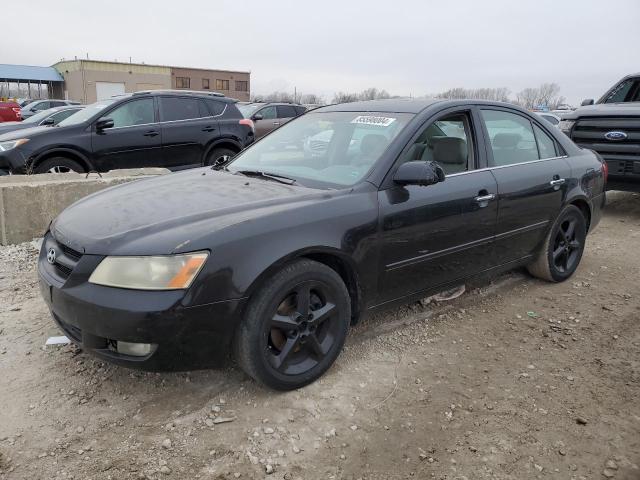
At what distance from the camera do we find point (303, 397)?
113 inches

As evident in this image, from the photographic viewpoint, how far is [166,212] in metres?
2.83

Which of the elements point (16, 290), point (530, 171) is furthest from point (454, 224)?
point (16, 290)

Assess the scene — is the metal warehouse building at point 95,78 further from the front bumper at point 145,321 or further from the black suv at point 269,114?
the front bumper at point 145,321

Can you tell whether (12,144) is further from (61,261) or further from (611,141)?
(611,141)

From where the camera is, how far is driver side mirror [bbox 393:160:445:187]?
310 centimetres

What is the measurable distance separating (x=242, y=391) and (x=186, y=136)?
6.27 metres

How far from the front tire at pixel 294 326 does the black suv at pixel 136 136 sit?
18.2 ft

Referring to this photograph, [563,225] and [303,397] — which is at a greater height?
[563,225]

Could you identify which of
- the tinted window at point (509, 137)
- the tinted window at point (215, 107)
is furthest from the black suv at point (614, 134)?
the tinted window at point (215, 107)

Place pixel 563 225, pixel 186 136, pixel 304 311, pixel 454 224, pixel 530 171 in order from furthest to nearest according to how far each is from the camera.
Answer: pixel 186 136 < pixel 563 225 < pixel 530 171 < pixel 454 224 < pixel 304 311

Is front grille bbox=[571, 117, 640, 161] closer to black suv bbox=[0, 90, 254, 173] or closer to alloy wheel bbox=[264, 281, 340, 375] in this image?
black suv bbox=[0, 90, 254, 173]

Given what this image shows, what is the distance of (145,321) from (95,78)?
55632mm

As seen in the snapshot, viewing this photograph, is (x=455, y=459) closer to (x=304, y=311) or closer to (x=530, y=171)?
(x=304, y=311)

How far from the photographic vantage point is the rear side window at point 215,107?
29.4 feet
